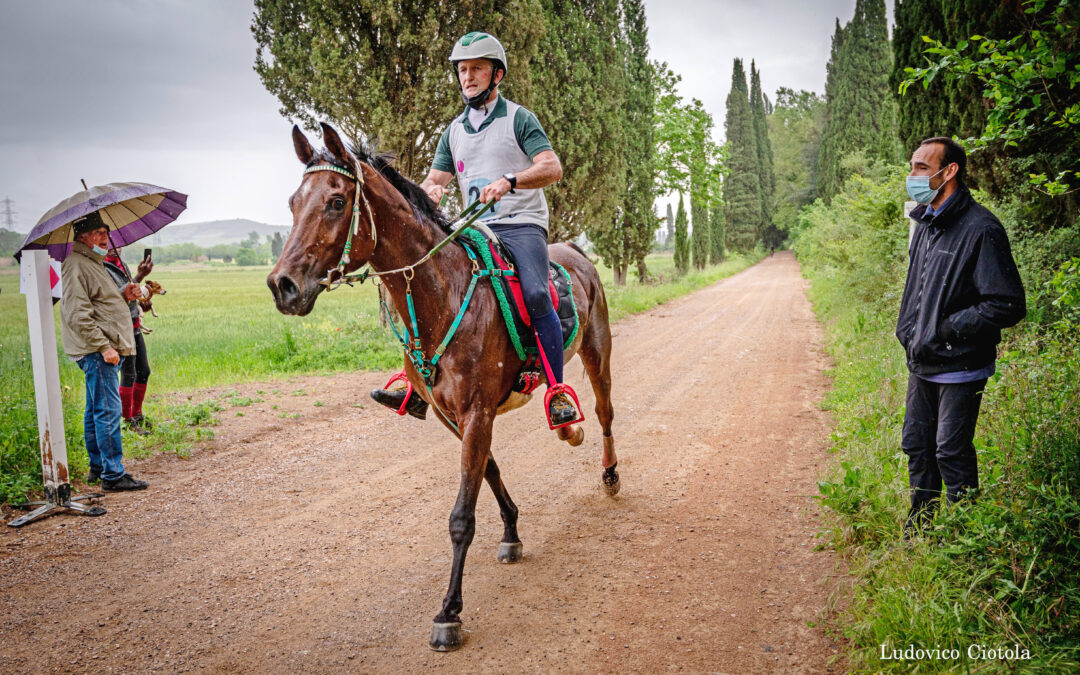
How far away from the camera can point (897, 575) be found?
122 inches

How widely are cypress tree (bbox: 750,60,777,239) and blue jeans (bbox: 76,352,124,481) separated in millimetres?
58907

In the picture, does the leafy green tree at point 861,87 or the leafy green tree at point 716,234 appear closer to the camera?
the leafy green tree at point 861,87

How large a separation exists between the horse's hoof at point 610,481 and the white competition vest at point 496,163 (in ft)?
7.22

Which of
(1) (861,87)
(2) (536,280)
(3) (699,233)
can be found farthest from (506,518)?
(1) (861,87)

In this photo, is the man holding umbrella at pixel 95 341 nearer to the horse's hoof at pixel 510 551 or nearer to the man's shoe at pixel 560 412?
the horse's hoof at pixel 510 551

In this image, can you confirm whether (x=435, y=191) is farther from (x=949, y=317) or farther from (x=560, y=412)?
(x=949, y=317)

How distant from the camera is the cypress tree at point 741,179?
5253 centimetres

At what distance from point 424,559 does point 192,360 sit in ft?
28.0

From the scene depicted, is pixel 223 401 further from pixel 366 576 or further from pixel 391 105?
pixel 391 105

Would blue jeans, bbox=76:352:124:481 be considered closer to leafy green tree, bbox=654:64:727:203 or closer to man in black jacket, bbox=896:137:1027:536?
man in black jacket, bbox=896:137:1027:536

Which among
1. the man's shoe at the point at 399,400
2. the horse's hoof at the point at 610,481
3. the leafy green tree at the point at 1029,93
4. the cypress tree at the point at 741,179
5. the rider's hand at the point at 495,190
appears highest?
the cypress tree at the point at 741,179

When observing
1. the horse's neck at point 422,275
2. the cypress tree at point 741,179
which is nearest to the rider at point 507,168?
the horse's neck at point 422,275

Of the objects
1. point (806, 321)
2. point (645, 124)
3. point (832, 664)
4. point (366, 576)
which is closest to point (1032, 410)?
point (832, 664)

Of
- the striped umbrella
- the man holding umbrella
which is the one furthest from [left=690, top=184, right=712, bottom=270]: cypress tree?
the man holding umbrella
